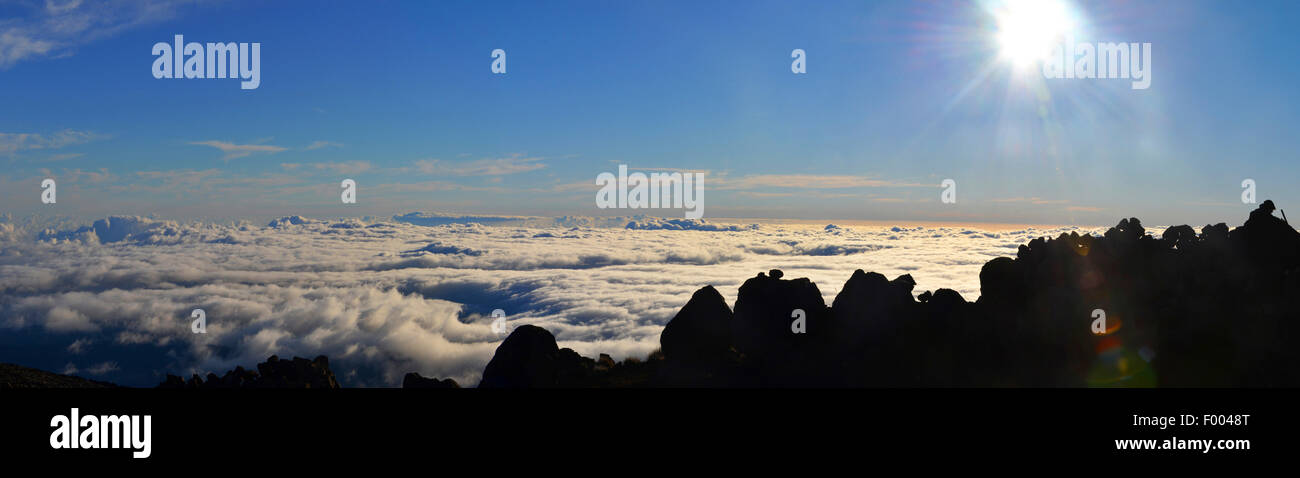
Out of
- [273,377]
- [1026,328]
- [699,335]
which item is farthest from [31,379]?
[1026,328]

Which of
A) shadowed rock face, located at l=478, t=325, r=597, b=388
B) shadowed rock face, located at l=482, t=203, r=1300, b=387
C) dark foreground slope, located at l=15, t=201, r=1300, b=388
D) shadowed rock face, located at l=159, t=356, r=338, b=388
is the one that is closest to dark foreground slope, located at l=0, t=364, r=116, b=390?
shadowed rock face, located at l=159, t=356, r=338, b=388

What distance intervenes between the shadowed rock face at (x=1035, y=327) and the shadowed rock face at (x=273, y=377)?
1605 centimetres

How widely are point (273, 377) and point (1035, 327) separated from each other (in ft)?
194

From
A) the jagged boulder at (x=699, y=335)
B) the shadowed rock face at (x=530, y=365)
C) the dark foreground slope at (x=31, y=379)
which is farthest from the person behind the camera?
the dark foreground slope at (x=31, y=379)

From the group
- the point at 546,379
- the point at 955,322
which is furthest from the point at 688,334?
the point at 955,322

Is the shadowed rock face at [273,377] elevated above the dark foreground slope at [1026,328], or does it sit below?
below

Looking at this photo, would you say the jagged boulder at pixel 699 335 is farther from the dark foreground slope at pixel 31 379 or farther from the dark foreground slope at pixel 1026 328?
the dark foreground slope at pixel 31 379

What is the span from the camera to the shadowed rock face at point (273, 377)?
1976 inches

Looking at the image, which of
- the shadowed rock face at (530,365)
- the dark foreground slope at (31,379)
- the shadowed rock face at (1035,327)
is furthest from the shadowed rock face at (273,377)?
the dark foreground slope at (31,379)

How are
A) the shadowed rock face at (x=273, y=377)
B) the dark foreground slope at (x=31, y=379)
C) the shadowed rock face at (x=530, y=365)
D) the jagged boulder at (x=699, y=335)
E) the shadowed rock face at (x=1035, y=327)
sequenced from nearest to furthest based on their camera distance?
the shadowed rock face at (x=1035, y=327)
the shadowed rock face at (x=530, y=365)
the jagged boulder at (x=699, y=335)
the shadowed rock face at (x=273, y=377)
the dark foreground slope at (x=31, y=379)
